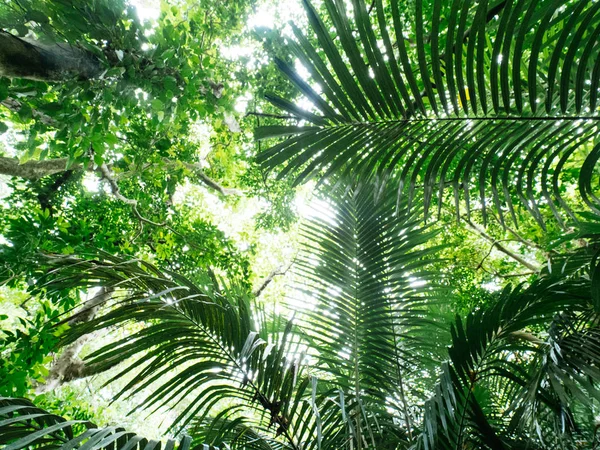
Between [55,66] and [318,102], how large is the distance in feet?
5.49

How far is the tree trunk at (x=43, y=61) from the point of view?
1604 millimetres

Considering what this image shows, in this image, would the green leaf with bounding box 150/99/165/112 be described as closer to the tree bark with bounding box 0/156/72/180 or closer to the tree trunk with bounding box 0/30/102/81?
the tree trunk with bounding box 0/30/102/81

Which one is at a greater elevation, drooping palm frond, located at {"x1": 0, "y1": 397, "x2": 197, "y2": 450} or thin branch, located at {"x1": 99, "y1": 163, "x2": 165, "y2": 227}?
thin branch, located at {"x1": 99, "y1": 163, "x2": 165, "y2": 227}

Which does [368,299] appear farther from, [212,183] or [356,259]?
[212,183]

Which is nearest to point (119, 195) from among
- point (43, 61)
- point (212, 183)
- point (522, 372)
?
point (212, 183)

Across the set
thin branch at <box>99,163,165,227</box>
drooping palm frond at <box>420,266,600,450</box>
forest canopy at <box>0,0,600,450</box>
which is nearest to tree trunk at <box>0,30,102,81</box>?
forest canopy at <box>0,0,600,450</box>

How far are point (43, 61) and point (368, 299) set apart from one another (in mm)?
1917

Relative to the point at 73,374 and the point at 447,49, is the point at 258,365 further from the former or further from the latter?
the point at 73,374

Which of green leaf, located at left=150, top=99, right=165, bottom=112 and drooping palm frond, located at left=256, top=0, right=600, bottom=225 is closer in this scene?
drooping palm frond, located at left=256, top=0, right=600, bottom=225

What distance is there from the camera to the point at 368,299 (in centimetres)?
179

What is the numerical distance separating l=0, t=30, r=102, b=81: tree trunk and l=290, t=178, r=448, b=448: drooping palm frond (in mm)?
1483

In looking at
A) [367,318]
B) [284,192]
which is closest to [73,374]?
[284,192]

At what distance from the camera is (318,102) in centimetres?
88

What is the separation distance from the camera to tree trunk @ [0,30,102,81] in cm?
160
